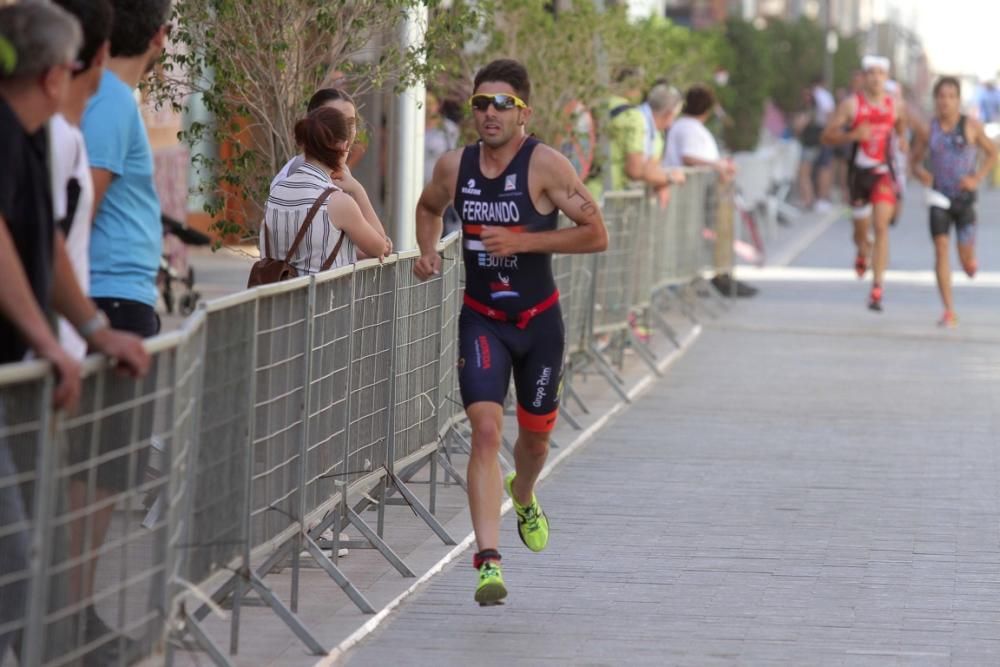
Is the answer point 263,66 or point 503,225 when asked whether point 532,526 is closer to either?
point 503,225

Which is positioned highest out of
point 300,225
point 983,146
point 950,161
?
point 300,225

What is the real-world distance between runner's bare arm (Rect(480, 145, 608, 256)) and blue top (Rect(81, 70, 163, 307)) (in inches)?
62.3

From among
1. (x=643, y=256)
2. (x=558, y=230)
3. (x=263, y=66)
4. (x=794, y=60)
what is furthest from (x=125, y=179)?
(x=794, y=60)

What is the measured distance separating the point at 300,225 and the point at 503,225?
35.5 inches

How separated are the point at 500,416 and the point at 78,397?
2.85 m

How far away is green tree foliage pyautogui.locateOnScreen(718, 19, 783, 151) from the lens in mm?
36844

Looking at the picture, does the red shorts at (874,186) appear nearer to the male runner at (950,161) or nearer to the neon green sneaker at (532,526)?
the male runner at (950,161)

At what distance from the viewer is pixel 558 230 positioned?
7.59m

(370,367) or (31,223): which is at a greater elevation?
(31,223)

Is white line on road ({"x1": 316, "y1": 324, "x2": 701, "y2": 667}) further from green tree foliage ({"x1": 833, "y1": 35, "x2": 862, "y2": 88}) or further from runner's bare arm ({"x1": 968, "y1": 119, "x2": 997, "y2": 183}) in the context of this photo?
green tree foliage ({"x1": 833, "y1": 35, "x2": 862, "y2": 88})

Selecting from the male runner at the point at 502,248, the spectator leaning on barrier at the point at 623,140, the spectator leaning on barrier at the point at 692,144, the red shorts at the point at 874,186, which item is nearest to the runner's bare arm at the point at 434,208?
the male runner at the point at 502,248

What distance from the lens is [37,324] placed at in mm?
4773

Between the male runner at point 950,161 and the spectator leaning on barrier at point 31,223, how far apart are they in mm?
13056

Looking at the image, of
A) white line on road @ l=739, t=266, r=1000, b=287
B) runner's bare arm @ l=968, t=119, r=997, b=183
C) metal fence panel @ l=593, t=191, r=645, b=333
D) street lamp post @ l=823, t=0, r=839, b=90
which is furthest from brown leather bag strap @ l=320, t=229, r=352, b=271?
street lamp post @ l=823, t=0, r=839, b=90
